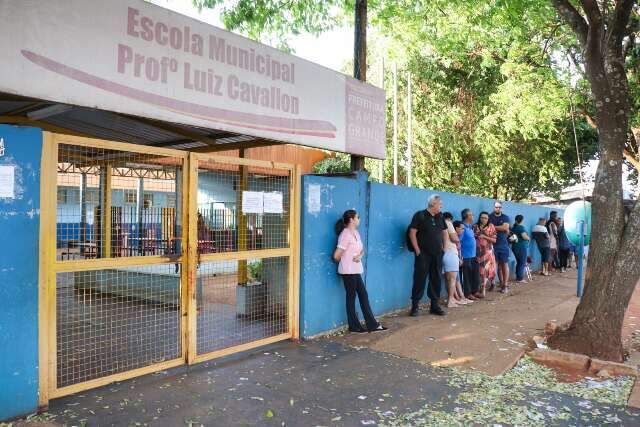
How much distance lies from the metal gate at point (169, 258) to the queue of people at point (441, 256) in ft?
2.65

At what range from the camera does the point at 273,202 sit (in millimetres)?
6203

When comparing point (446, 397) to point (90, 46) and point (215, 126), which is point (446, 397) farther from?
point (90, 46)

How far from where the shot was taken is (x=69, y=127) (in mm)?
7301

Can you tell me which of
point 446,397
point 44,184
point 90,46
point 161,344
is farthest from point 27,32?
Answer: point 446,397

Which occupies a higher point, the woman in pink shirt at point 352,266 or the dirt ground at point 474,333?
the woman in pink shirt at point 352,266

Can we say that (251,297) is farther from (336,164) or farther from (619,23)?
(336,164)

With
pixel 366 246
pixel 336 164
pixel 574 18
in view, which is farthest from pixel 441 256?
pixel 336 164

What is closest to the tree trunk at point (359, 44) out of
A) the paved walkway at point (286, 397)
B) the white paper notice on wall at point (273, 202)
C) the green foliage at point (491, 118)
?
the white paper notice on wall at point (273, 202)

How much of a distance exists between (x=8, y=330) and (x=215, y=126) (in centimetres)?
269

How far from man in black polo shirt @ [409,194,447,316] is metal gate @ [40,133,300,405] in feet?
7.86

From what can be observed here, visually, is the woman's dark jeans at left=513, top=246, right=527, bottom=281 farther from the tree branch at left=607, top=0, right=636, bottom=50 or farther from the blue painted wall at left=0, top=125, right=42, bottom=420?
the blue painted wall at left=0, top=125, right=42, bottom=420

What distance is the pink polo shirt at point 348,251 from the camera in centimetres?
673

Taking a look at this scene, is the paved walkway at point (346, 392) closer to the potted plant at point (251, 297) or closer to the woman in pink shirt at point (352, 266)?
the woman in pink shirt at point (352, 266)

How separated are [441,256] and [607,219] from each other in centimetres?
277
